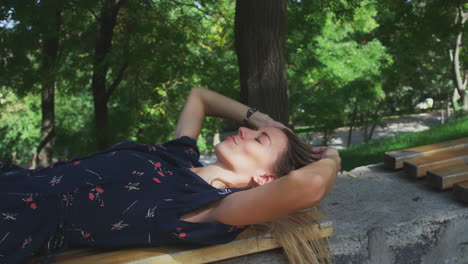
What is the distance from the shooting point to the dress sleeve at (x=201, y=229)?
2068mm

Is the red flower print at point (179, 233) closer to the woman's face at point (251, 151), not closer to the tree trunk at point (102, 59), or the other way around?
the woman's face at point (251, 151)

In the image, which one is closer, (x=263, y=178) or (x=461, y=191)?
(x=263, y=178)

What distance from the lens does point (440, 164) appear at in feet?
11.0

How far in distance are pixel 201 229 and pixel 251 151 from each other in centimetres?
61

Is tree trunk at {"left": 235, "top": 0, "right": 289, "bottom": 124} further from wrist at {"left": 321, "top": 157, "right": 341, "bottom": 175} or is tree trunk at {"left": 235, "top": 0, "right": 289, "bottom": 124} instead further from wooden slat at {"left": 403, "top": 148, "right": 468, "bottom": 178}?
wrist at {"left": 321, "top": 157, "right": 341, "bottom": 175}

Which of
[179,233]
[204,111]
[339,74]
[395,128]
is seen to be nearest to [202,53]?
[339,74]

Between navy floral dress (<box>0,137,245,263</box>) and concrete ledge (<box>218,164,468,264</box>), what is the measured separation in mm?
370

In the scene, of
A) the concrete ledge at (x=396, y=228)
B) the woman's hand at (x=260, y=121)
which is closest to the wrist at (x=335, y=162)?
the concrete ledge at (x=396, y=228)

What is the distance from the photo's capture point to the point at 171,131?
1141 centimetres

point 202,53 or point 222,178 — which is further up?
point 202,53

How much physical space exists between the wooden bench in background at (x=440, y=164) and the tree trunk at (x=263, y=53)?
117 centimetres

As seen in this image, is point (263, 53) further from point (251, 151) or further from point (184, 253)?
point (184, 253)

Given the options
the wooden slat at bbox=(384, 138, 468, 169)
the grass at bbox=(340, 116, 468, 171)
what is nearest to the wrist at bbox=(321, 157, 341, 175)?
the wooden slat at bbox=(384, 138, 468, 169)

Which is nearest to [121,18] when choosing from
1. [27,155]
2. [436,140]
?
[436,140]
